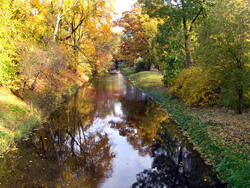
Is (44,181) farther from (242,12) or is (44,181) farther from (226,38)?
(242,12)

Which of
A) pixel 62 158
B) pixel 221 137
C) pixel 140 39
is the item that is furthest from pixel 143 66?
pixel 62 158

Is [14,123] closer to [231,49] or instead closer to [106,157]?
[106,157]

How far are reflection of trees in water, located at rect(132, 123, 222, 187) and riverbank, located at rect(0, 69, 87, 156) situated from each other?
6.07 meters

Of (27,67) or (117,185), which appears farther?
(27,67)

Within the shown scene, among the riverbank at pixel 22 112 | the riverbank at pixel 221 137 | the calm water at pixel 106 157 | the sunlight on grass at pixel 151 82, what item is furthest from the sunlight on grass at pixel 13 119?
the sunlight on grass at pixel 151 82

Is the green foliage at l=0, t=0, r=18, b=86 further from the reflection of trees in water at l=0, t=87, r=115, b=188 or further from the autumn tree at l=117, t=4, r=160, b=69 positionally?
the autumn tree at l=117, t=4, r=160, b=69

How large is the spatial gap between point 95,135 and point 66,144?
1.79 m

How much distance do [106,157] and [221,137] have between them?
491cm

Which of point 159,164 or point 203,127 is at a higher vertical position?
point 203,127

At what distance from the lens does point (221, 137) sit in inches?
326

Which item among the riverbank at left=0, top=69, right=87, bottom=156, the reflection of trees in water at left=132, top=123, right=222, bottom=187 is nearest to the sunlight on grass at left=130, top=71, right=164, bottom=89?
the riverbank at left=0, top=69, right=87, bottom=156

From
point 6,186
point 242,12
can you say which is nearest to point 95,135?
point 6,186

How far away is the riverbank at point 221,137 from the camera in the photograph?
6316mm

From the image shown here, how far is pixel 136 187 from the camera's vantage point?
6.29 meters
